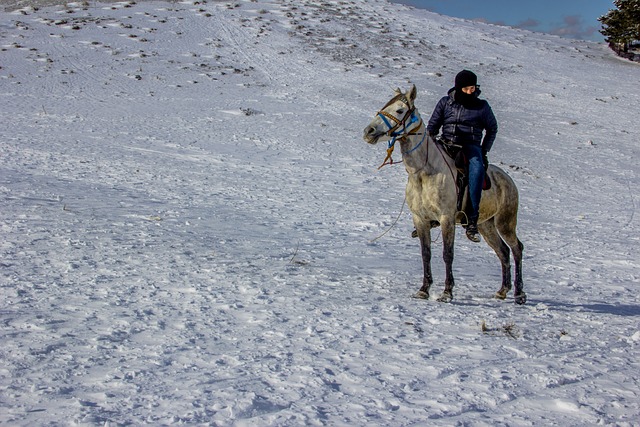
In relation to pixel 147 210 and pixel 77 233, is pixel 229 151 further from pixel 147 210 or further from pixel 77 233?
pixel 77 233

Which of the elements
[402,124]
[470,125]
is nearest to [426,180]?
[402,124]

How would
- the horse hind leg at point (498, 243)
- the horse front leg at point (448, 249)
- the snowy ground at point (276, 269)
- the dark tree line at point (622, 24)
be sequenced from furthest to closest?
the dark tree line at point (622, 24), the horse hind leg at point (498, 243), the horse front leg at point (448, 249), the snowy ground at point (276, 269)

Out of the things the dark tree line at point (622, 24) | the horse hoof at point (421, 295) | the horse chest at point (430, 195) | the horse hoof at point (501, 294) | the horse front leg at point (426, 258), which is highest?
the dark tree line at point (622, 24)

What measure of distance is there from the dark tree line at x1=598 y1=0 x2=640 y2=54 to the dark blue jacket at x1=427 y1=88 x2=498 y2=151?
43.1m

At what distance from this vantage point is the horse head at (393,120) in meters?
6.70

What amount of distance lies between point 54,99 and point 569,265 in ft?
65.8

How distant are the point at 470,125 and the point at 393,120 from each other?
4.41ft

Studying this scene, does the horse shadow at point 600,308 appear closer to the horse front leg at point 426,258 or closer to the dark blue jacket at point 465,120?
the horse front leg at point 426,258

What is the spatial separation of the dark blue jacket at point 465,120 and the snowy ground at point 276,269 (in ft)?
6.95

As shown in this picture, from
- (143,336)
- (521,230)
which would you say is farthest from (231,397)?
(521,230)

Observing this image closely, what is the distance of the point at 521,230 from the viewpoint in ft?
42.2

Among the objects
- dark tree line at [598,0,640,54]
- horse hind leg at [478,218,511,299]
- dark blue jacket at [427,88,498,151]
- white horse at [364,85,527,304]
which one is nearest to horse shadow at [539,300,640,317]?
white horse at [364,85,527,304]

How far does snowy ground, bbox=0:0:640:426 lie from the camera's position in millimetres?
4562

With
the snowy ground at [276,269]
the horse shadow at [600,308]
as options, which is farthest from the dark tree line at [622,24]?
the horse shadow at [600,308]
